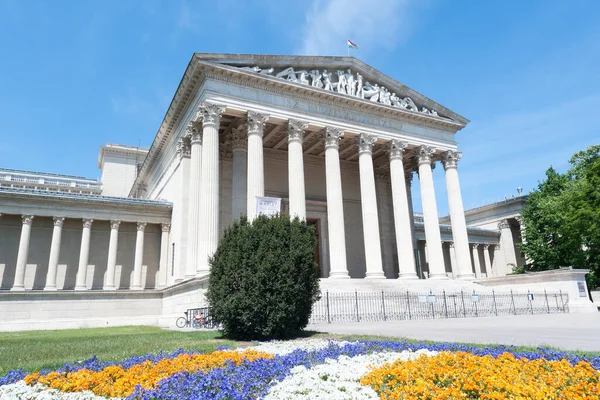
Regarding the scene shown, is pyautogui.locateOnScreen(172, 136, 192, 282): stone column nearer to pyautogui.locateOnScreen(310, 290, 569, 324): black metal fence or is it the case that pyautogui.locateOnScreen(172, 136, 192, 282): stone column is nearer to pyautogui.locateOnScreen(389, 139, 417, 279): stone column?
pyautogui.locateOnScreen(310, 290, 569, 324): black metal fence

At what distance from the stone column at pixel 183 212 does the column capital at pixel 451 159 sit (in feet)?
69.0

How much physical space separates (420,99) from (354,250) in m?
14.1

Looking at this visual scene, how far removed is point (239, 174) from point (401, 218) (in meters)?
12.5

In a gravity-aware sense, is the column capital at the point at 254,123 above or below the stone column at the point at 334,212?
above

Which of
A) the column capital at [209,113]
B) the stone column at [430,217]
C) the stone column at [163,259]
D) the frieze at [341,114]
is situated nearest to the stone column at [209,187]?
the column capital at [209,113]

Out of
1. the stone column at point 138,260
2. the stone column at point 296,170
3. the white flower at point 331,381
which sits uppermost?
the stone column at point 296,170

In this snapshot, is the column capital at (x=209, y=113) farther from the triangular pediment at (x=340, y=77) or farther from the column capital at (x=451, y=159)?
the column capital at (x=451, y=159)

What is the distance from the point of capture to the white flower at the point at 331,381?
5441 mm

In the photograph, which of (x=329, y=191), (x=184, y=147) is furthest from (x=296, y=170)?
(x=184, y=147)

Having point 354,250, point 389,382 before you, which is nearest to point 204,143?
point 354,250

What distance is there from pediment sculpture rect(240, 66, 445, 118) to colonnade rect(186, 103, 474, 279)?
3.20m

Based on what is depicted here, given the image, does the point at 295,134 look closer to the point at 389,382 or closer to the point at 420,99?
the point at 420,99

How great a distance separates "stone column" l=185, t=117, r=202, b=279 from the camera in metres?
24.7

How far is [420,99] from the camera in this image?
114ft
